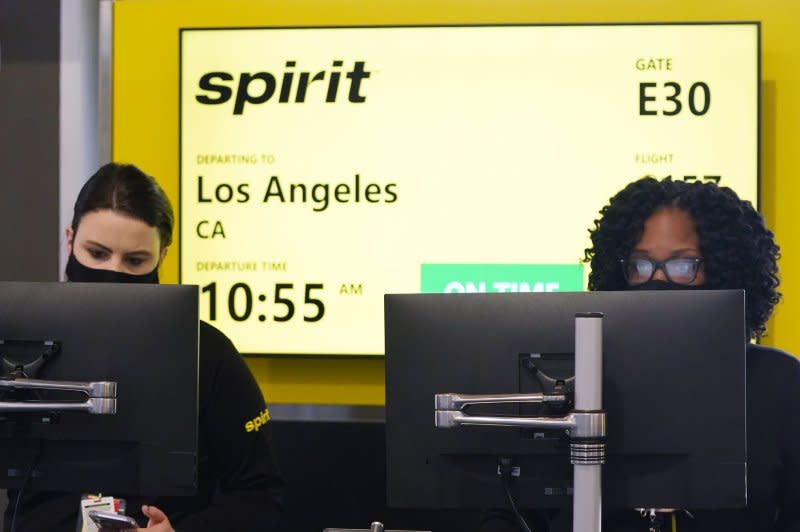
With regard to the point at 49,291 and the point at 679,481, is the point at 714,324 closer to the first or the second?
the point at 679,481

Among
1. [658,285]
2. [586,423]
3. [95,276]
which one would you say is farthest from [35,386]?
[658,285]

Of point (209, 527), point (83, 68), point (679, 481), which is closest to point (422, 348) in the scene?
point (679, 481)

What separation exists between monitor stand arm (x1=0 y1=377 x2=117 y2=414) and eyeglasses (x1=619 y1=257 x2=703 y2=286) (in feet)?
3.52

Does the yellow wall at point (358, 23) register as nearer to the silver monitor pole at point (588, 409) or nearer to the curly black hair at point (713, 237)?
the curly black hair at point (713, 237)

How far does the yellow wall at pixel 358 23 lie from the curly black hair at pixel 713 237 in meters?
1.28

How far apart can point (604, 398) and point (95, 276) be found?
3.75 feet

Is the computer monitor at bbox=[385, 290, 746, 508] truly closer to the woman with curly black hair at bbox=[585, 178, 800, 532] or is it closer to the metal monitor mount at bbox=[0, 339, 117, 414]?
the woman with curly black hair at bbox=[585, 178, 800, 532]

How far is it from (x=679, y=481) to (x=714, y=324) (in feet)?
0.85

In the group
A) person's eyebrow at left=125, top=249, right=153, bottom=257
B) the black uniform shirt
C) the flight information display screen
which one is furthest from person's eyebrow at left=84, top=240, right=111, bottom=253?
the flight information display screen

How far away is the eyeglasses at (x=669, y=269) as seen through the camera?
6.84 ft

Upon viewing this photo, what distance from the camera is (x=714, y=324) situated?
1604 mm

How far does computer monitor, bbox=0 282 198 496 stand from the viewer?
Result: 5.71 feet

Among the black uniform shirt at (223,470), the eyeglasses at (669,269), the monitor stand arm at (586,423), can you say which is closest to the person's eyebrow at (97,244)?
the black uniform shirt at (223,470)

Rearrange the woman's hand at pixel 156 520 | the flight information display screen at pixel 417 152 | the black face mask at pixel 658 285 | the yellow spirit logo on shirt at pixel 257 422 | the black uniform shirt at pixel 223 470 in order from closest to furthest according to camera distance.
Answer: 1. the woman's hand at pixel 156 520
2. the black face mask at pixel 658 285
3. the black uniform shirt at pixel 223 470
4. the yellow spirit logo on shirt at pixel 257 422
5. the flight information display screen at pixel 417 152
